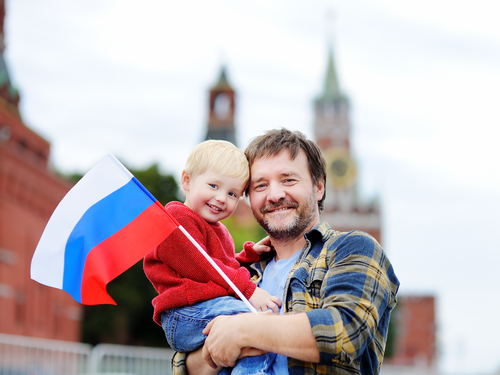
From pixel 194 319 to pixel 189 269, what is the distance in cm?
23

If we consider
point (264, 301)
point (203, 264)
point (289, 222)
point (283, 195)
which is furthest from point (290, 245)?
point (203, 264)

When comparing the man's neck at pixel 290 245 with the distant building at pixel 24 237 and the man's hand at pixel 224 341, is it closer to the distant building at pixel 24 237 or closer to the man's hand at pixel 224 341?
the man's hand at pixel 224 341

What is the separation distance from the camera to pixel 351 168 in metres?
75.0

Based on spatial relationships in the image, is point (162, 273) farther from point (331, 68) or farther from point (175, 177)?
point (331, 68)

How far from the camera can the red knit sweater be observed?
289cm

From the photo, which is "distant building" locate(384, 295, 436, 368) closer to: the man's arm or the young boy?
the young boy

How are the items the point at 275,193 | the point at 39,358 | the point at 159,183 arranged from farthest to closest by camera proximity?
the point at 159,183 < the point at 39,358 < the point at 275,193

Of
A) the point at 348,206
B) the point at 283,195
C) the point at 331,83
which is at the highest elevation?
the point at 331,83

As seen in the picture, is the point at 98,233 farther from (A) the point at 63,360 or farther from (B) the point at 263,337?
(A) the point at 63,360

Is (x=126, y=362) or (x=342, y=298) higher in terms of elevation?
(x=126, y=362)

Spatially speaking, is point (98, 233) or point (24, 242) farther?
point (24, 242)

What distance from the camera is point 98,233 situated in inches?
124

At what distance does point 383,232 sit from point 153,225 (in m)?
70.8

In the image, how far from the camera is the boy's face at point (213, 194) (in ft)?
10.2
